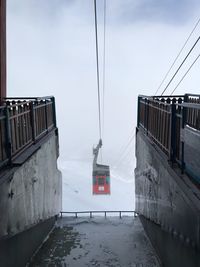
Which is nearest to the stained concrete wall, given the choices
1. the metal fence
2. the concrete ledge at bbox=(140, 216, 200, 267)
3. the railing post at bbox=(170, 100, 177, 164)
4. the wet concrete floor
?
the metal fence

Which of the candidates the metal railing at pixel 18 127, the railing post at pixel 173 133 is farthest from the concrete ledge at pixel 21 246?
the railing post at pixel 173 133

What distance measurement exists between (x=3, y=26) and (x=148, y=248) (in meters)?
6.70

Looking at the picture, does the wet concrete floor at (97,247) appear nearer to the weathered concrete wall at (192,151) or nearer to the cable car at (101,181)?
the weathered concrete wall at (192,151)

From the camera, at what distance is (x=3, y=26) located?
28.0 feet

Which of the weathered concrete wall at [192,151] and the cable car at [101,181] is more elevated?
the weathered concrete wall at [192,151]

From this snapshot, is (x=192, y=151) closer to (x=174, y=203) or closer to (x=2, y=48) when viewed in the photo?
(x=174, y=203)

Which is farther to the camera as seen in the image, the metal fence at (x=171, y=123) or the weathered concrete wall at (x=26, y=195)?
the metal fence at (x=171, y=123)

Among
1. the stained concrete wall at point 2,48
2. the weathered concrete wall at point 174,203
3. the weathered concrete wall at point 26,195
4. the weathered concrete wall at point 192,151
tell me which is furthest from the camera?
the stained concrete wall at point 2,48

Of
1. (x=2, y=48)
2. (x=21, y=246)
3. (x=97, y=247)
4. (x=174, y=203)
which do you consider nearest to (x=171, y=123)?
(x=174, y=203)

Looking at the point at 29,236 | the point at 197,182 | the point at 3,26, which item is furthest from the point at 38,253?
the point at 3,26

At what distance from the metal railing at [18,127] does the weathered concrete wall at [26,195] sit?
0.88 feet

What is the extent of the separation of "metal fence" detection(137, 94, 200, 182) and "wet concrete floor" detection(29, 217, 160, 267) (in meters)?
2.10

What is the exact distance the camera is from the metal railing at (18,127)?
4.81m

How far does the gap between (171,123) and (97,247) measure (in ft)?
10.2
